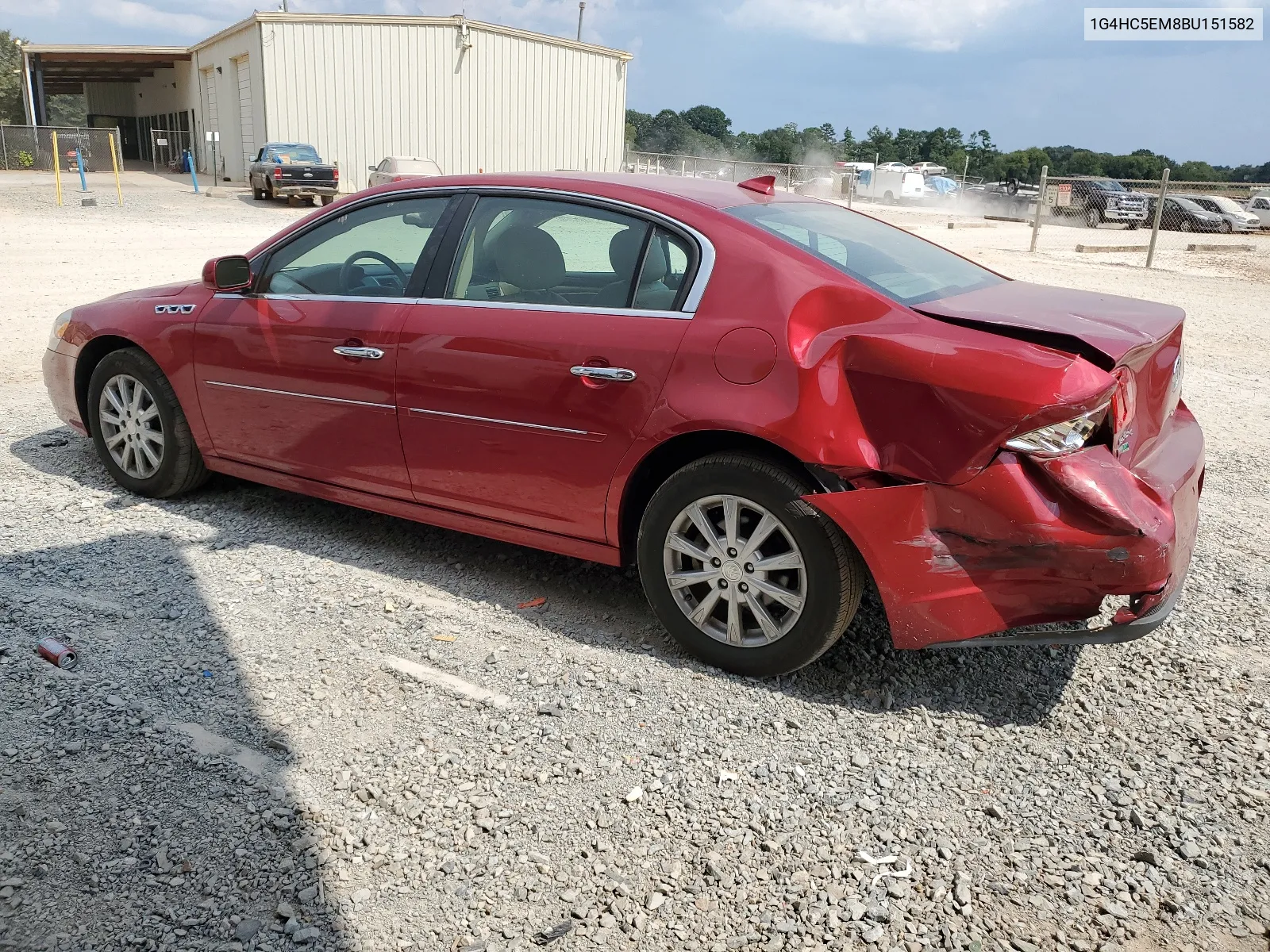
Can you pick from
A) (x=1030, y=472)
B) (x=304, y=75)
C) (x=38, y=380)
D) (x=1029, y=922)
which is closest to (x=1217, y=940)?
(x=1029, y=922)

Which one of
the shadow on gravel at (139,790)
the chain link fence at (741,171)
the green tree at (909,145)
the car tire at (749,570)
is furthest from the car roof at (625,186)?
the green tree at (909,145)

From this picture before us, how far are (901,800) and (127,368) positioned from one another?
4.16 metres

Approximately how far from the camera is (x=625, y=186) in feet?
13.0

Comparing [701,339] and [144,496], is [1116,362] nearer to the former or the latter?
[701,339]

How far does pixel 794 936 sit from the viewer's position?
95.7 inches

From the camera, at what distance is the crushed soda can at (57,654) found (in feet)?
11.7

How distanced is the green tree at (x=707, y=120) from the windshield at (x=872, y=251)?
135563mm

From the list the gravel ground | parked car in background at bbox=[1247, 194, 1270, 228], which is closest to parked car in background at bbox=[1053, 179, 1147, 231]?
parked car in background at bbox=[1247, 194, 1270, 228]

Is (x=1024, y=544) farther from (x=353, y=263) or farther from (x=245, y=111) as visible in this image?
(x=245, y=111)

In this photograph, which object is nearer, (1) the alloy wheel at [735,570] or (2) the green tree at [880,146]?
(1) the alloy wheel at [735,570]

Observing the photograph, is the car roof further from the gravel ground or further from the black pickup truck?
the black pickup truck

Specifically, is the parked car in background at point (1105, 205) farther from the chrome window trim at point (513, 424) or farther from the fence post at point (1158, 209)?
the chrome window trim at point (513, 424)

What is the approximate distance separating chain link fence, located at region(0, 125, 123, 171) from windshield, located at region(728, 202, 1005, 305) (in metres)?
42.1

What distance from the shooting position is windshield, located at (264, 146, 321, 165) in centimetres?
3041
